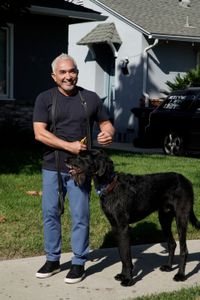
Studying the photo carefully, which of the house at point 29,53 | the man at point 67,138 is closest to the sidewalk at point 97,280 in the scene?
the man at point 67,138

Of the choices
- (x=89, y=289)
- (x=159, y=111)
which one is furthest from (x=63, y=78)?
(x=159, y=111)

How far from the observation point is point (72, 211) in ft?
15.7

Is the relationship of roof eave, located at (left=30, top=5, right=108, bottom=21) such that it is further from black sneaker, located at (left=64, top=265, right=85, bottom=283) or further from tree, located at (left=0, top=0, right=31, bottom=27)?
black sneaker, located at (left=64, top=265, right=85, bottom=283)

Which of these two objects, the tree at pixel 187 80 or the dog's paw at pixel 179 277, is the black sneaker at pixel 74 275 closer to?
the dog's paw at pixel 179 277

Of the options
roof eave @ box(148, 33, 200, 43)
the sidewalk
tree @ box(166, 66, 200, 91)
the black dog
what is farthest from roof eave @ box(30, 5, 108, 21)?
the black dog

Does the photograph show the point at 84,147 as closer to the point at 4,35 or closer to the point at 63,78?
the point at 63,78

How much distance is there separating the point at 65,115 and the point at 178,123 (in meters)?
9.67

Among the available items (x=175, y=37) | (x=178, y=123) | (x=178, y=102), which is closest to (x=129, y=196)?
(x=178, y=123)

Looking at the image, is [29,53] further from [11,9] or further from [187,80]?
[187,80]

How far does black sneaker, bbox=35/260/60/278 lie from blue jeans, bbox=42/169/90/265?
0.22 metres

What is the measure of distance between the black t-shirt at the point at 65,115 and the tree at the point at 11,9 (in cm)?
605

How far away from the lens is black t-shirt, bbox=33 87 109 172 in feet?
15.3

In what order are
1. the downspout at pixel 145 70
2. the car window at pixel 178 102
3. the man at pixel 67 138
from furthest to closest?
the downspout at pixel 145 70
the car window at pixel 178 102
the man at pixel 67 138

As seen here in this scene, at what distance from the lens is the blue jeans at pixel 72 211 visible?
15.5 ft
